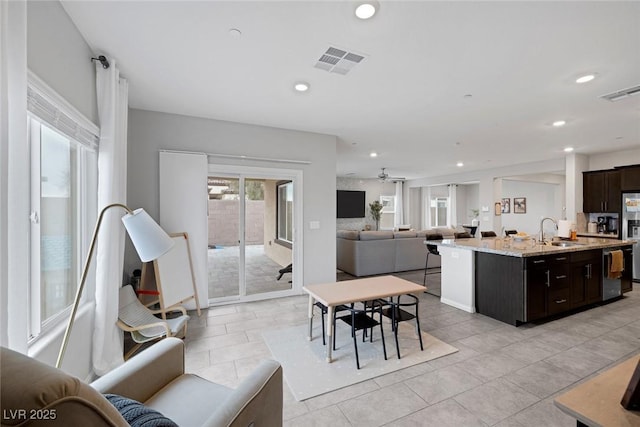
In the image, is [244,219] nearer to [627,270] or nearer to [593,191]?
[627,270]

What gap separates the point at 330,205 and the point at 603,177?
6.01m

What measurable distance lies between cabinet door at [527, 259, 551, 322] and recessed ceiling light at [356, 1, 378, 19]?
10.6 feet

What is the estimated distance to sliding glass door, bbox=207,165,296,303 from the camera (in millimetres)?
4258

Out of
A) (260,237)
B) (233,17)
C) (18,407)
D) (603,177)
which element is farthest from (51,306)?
(603,177)

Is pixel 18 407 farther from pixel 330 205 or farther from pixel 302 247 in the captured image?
pixel 330 205

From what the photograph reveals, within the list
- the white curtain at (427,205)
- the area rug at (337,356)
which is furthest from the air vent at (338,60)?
the white curtain at (427,205)

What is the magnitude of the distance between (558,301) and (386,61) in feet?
12.1

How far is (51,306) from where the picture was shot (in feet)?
6.53

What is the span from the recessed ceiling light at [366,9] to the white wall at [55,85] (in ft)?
6.19

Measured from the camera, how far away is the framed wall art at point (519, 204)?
10.2m

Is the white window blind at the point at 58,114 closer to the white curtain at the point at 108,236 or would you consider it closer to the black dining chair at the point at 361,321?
the white curtain at the point at 108,236

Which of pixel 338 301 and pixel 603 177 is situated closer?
pixel 338 301

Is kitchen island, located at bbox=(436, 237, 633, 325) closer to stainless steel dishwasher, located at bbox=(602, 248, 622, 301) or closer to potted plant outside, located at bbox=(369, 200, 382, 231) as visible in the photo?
stainless steel dishwasher, located at bbox=(602, 248, 622, 301)

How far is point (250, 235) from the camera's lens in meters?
4.45
